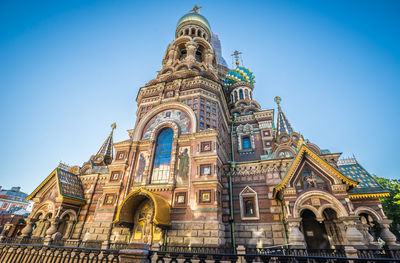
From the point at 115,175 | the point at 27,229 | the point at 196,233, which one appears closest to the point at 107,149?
the point at 115,175

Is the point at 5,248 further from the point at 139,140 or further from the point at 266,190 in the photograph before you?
the point at 266,190

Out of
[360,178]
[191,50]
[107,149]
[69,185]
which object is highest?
[191,50]

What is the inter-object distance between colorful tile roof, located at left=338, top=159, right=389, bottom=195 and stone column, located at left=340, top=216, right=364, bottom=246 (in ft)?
11.7

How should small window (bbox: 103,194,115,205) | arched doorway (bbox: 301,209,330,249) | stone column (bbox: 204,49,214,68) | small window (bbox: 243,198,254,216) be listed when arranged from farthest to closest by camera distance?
stone column (bbox: 204,49,214,68)
small window (bbox: 103,194,115,205)
small window (bbox: 243,198,254,216)
arched doorway (bbox: 301,209,330,249)

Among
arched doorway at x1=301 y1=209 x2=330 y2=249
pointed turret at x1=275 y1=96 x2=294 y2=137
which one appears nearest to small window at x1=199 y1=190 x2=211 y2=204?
arched doorway at x1=301 y1=209 x2=330 y2=249

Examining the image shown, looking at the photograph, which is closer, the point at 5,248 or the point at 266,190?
the point at 5,248

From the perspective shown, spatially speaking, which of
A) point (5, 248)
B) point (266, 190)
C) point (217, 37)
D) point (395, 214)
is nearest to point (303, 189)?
point (266, 190)

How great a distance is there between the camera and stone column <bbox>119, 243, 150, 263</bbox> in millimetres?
5844

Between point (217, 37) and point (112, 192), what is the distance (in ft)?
139

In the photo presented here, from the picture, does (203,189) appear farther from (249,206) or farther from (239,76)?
(239,76)

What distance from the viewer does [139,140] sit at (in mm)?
17547

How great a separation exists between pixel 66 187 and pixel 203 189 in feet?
40.5

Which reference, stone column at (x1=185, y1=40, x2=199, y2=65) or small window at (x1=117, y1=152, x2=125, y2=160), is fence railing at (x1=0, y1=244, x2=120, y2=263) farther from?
stone column at (x1=185, y1=40, x2=199, y2=65)

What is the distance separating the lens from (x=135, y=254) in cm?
589
